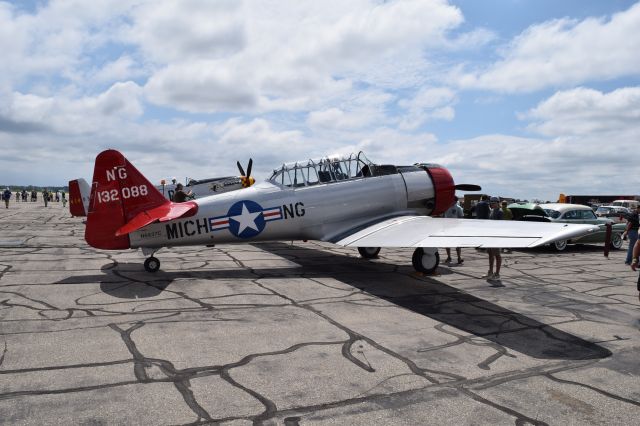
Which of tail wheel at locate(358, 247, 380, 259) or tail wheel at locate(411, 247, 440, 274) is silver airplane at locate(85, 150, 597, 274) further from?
tail wheel at locate(358, 247, 380, 259)

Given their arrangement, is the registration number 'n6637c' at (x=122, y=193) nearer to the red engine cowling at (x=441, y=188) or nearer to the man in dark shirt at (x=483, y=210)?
the red engine cowling at (x=441, y=188)

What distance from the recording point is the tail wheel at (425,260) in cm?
1059

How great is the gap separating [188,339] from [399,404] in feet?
9.48

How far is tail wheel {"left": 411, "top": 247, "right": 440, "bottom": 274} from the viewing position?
10.6 metres

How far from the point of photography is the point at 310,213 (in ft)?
36.8

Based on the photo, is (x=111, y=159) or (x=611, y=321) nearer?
(x=611, y=321)

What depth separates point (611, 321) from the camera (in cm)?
703

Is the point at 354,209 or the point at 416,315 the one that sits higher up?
the point at 354,209

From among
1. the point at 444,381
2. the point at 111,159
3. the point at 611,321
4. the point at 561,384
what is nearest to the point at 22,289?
the point at 111,159

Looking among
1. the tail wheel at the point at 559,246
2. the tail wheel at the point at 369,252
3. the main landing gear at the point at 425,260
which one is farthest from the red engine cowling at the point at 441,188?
the tail wheel at the point at 559,246

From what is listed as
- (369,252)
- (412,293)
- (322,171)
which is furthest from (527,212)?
(412,293)

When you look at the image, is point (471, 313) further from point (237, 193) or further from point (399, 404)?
point (237, 193)

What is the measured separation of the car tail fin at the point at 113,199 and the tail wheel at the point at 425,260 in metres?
6.36

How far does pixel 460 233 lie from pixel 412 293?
152cm
